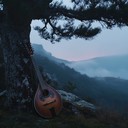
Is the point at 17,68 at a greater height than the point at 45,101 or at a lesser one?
greater

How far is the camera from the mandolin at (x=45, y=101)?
11.1 metres

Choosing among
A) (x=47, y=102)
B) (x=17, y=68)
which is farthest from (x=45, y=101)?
(x=17, y=68)

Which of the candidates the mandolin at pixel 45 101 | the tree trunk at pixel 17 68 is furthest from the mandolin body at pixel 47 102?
the tree trunk at pixel 17 68

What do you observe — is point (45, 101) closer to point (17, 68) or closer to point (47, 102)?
point (47, 102)

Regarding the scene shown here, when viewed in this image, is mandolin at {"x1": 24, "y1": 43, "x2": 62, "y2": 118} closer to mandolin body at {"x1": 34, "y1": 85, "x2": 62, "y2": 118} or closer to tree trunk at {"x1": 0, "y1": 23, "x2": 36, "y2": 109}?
mandolin body at {"x1": 34, "y1": 85, "x2": 62, "y2": 118}

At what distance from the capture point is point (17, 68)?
38.9 ft

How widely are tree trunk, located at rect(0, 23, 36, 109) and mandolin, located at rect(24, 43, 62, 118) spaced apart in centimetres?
57

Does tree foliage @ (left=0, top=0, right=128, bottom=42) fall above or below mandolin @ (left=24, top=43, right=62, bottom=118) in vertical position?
Result: above

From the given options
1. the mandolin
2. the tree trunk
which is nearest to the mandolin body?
the mandolin

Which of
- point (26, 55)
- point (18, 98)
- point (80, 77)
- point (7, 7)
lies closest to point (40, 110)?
point (18, 98)

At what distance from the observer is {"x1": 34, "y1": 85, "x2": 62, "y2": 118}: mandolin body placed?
11.1 metres

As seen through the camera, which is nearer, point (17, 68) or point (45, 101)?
point (45, 101)

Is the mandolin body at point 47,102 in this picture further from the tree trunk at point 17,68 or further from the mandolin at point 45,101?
the tree trunk at point 17,68

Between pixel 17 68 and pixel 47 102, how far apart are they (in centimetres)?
147
